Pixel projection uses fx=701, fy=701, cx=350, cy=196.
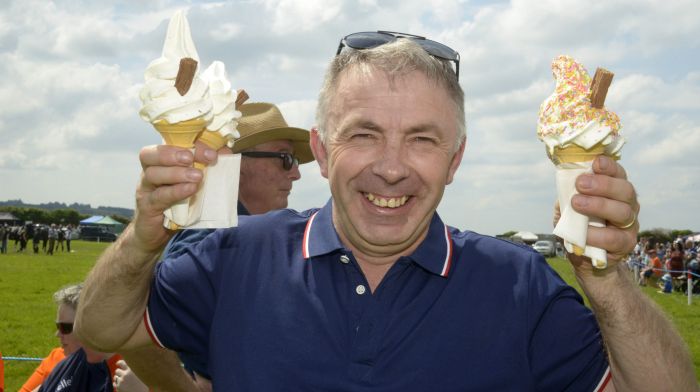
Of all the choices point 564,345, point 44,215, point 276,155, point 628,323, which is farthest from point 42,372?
point 44,215

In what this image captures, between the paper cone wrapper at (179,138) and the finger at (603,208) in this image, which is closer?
the finger at (603,208)

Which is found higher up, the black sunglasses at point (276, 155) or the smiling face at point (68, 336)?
the black sunglasses at point (276, 155)

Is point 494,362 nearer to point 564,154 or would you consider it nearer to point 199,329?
point 564,154

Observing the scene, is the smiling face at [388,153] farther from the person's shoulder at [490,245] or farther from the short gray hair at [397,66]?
the person's shoulder at [490,245]

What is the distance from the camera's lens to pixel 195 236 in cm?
336

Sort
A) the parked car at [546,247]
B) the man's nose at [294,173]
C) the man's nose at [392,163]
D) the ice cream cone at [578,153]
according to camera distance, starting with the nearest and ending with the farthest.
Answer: the ice cream cone at [578,153]
the man's nose at [392,163]
the man's nose at [294,173]
the parked car at [546,247]

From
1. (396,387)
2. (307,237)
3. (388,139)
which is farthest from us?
(307,237)

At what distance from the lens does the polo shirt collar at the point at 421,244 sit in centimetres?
253

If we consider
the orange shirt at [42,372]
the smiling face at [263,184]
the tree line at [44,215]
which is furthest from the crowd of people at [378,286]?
the tree line at [44,215]

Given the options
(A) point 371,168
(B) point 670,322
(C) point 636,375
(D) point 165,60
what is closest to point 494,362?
(C) point 636,375

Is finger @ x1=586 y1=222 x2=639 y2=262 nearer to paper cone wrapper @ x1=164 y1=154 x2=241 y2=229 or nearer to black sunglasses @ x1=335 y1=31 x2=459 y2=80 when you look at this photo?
black sunglasses @ x1=335 y1=31 x2=459 y2=80

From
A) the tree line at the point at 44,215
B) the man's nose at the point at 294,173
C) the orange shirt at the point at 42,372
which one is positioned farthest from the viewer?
the tree line at the point at 44,215

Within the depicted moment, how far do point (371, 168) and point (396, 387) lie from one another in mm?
765

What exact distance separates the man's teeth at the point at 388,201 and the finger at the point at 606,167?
0.70 meters
